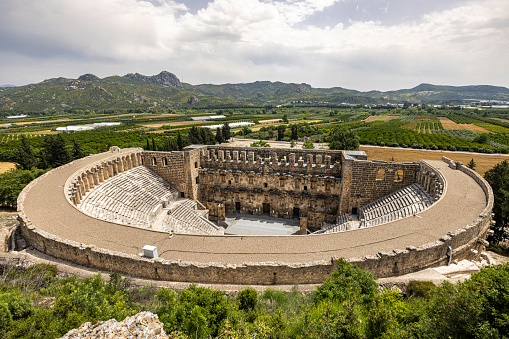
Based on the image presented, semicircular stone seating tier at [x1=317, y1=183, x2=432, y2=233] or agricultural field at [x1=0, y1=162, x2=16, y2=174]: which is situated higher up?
semicircular stone seating tier at [x1=317, y1=183, x2=432, y2=233]

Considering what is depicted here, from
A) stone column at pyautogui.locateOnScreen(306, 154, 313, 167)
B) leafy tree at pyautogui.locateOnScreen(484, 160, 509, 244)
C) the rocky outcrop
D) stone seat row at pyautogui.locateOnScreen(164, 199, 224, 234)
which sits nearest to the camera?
the rocky outcrop

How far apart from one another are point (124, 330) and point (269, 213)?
2725 centimetres

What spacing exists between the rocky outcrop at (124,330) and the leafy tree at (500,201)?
29.0 metres

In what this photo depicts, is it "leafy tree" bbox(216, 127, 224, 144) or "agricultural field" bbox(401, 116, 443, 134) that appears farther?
"agricultural field" bbox(401, 116, 443, 134)

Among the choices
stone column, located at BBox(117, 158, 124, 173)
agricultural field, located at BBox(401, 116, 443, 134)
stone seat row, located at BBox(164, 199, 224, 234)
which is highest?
stone column, located at BBox(117, 158, 124, 173)

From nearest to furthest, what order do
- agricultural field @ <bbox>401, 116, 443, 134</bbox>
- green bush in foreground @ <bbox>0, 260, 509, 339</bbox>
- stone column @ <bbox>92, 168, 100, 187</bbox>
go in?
1. green bush in foreground @ <bbox>0, 260, 509, 339</bbox>
2. stone column @ <bbox>92, 168, 100, 187</bbox>
3. agricultural field @ <bbox>401, 116, 443, 134</bbox>

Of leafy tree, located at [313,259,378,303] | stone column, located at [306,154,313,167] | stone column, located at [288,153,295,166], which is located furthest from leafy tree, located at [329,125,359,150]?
leafy tree, located at [313,259,378,303]

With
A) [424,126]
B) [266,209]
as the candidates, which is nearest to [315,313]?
[266,209]

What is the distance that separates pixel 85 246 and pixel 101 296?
6.08m

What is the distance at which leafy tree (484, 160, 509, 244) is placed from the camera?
2252 centimetres

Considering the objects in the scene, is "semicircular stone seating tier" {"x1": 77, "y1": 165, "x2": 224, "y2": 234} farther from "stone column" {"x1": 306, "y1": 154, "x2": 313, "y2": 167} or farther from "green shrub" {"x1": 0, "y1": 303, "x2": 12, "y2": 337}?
"stone column" {"x1": 306, "y1": 154, "x2": 313, "y2": 167}

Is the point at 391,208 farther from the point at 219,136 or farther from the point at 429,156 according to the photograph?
the point at 219,136

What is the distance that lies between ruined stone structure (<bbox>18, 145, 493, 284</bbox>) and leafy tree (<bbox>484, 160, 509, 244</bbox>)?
2379 mm

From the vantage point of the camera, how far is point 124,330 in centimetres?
700
